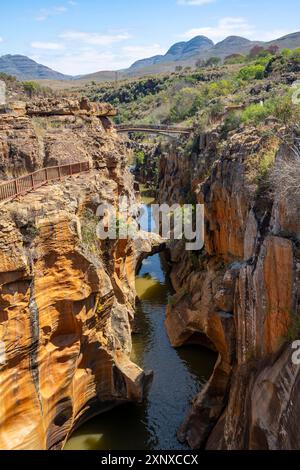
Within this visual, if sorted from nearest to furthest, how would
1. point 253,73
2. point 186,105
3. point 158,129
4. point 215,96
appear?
point 158,129
point 215,96
point 253,73
point 186,105

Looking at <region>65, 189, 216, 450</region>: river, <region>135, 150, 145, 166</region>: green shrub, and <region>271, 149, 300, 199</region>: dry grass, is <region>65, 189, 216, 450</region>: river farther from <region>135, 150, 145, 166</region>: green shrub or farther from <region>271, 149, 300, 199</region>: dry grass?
<region>135, 150, 145, 166</region>: green shrub

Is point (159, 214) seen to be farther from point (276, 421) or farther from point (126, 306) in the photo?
point (276, 421)

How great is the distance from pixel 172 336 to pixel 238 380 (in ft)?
30.6

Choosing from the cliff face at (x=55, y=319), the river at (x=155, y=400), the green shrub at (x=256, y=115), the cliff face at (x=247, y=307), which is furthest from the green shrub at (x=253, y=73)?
the cliff face at (x=55, y=319)

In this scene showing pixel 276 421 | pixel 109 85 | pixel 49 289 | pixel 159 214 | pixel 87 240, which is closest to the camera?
pixel 276 421

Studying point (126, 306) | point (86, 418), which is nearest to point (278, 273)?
point (86, 418)

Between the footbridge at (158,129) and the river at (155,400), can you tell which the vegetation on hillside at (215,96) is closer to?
the footbridge at (158,129)

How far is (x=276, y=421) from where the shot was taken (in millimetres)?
Result: 10055

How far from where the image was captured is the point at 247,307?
42.5 ft

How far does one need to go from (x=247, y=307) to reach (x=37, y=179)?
7508mm

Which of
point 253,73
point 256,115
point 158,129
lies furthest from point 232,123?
point 253,73

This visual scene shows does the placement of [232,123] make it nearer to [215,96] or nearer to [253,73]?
[215,96]

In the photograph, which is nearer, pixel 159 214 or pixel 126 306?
pixel 126 306

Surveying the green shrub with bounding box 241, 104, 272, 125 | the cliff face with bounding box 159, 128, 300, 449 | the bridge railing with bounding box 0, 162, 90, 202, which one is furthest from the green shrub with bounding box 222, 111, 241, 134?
the bridge railing with bounding box 0, 162, 90, 202
